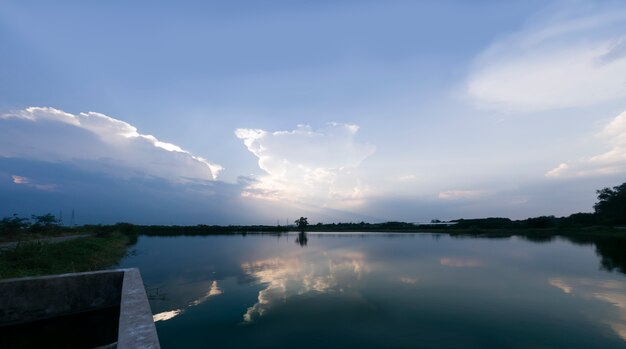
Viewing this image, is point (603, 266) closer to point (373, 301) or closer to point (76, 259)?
point (373, 301)

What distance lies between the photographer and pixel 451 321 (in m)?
10.5

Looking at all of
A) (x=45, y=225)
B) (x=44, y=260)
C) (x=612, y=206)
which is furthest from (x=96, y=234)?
(x=612, y=206)

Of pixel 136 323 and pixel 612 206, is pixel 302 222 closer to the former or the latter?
pixel 612 206

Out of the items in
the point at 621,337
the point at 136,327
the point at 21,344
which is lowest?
the point at 621,337

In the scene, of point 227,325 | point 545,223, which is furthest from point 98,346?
point 545,223

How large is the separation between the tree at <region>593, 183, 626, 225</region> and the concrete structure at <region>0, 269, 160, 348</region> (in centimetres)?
8187

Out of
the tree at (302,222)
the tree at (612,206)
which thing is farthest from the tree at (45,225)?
the tree at (612,206)

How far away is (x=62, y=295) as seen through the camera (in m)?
8.86

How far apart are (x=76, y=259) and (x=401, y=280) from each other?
1888cm

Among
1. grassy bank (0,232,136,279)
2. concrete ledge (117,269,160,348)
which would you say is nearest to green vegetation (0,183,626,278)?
grassy bank (0,232,136,279)

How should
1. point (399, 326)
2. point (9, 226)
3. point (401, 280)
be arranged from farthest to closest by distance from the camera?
point (9, 226) → point (401, 280) → point (399, 326)

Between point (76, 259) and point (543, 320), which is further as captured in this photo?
point (76, 259)

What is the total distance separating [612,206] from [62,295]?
89064mm

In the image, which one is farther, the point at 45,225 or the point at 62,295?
the point at 45,225
